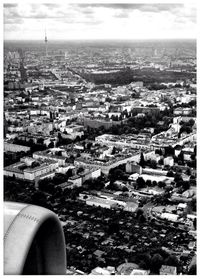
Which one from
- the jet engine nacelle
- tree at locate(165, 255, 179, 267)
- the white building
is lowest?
tree at locate(165, 255, 179, 267)

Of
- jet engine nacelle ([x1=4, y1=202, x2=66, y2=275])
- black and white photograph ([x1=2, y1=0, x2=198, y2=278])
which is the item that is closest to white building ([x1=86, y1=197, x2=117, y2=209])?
black and white photograph ([x1=2, y1=0, x2=198, y2=278])

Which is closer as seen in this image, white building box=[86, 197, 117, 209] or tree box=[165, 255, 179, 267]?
tree box=[165, 255, 179, 267]

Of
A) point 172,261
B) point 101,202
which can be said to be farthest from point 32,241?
point 101,202

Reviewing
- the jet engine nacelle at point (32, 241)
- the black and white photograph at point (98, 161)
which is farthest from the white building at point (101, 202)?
the jet engine nacelle at point (32, 241)

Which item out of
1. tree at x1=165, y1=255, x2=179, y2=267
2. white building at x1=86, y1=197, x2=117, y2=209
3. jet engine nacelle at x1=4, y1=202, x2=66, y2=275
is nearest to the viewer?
jet engine nacelle at x1=4, y1=202, x2=66, y2=275

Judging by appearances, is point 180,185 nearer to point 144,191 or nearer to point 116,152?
A: point 144,191

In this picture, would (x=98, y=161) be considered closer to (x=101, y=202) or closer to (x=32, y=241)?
(x=101, y=202)

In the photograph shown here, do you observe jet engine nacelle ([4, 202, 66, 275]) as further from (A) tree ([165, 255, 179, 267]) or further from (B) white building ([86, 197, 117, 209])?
(B) white building ([86, 197, 117, 209])

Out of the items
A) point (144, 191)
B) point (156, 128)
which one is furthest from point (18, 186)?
point (156, 128)
